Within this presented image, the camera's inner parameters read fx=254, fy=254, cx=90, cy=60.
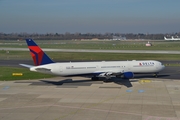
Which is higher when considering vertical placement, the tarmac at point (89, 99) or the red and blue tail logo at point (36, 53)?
the red and blue tail logo at point (36, 53)

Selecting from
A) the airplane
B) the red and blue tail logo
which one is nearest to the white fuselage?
the airplane

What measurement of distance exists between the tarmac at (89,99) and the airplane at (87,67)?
1.87 meters

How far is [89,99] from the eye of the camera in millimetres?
36594

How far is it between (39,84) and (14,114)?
1839cm

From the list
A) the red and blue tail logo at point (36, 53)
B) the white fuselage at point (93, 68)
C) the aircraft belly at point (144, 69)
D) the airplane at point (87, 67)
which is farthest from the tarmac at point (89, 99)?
the red and blue tail logo at point (36, 53)

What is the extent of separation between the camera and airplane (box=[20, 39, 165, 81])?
47.0m

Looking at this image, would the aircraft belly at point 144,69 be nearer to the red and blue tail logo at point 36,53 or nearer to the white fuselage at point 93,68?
the white fuselage at point 93,68

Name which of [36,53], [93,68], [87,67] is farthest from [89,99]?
[36,53]

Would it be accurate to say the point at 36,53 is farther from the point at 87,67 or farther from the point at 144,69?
the point at 144,69

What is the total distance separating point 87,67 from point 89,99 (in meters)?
14.1

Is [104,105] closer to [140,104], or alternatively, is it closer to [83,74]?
[140,104]

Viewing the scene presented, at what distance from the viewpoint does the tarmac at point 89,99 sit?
29156 mm

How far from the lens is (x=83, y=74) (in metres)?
49.9

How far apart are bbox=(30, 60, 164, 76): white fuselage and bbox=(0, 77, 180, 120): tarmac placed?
2.21m
